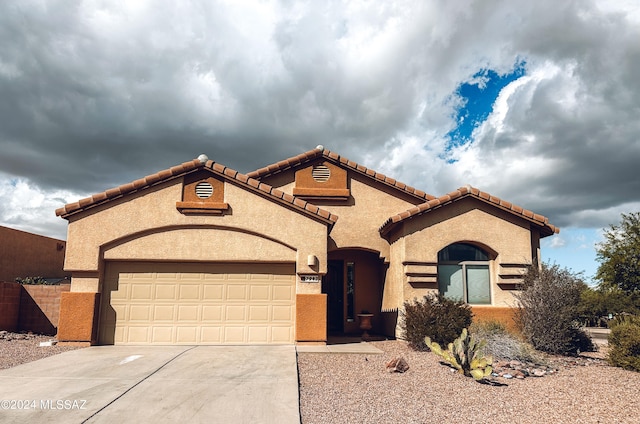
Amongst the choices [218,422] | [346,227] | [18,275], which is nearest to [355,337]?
Result: [346,227]

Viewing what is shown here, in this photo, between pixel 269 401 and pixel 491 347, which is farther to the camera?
pixel 491 347

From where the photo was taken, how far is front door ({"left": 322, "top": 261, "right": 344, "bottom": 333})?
17.4 metres

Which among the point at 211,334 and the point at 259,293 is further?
the point at 259,293

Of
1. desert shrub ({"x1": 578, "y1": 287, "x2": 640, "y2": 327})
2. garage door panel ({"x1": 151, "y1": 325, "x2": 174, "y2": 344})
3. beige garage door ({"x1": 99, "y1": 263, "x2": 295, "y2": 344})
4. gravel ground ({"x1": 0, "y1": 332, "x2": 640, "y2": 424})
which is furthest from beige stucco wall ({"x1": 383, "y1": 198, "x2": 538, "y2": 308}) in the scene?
desert shrub ({"x1": 578, "y1": 287, "x2": 640, "y2": 327})

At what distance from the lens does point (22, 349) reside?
1216cm

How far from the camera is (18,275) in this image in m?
24.1

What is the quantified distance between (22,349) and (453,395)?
1081cm

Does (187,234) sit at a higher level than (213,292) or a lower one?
higher

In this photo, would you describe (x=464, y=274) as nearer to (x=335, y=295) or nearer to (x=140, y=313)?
(x=335, y=295)

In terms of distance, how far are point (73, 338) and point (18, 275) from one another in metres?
14.3

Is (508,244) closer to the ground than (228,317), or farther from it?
farther from it

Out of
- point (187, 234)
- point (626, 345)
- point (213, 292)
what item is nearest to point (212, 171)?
point (187, 234)

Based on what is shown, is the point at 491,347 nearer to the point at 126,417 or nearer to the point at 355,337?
the point at 355,337

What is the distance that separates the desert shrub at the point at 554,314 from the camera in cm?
1223
